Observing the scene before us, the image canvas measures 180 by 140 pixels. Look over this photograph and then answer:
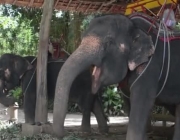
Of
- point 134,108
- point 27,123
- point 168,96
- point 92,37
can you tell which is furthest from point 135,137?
point 27,123

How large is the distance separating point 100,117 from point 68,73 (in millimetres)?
3294

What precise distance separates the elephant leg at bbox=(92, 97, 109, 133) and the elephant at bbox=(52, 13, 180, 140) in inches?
97.6

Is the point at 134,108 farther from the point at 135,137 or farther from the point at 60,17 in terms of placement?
the point at 60,17

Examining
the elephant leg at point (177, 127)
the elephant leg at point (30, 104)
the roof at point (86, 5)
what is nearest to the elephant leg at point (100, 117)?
the elephant leg at point (30, 104)

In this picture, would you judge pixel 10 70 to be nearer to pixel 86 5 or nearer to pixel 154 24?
pixel 86 5

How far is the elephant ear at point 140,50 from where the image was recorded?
4676 mm

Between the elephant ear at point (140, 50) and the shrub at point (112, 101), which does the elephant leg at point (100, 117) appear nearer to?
the elephant ear at point (140, 50)

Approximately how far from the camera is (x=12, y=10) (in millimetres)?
15883

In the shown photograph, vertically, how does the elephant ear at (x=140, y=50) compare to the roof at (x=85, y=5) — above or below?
below

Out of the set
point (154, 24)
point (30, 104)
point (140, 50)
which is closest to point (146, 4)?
point (154, 24)

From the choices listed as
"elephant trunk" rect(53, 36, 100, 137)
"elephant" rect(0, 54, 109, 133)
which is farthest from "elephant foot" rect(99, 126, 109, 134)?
"elephant trunk" rect(53, 36, 100, 137)

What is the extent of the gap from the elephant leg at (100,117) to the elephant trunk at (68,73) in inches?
119

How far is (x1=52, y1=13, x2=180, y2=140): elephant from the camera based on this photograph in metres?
4.52

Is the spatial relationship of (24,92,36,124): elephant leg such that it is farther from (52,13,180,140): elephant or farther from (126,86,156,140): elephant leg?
(126,86,156,140): elephant leg
